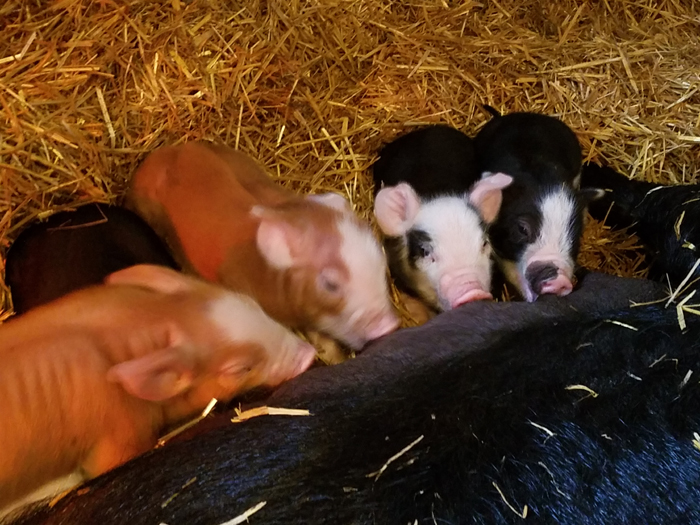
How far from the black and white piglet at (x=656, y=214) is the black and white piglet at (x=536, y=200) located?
5.8 inches

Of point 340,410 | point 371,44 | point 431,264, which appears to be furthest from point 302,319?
point 371,44

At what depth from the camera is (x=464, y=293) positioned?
2035 millimetres

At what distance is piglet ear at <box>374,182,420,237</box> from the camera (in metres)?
2.19

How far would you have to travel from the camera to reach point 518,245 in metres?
2.27

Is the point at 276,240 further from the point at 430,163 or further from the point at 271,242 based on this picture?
the point at 430,163

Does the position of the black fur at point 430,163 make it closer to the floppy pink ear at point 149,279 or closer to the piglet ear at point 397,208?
the piglet ear at point 397,208

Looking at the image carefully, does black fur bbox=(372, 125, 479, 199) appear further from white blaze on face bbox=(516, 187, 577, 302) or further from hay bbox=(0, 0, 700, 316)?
white blaze on face bbox=(516, 187, 577, 302)

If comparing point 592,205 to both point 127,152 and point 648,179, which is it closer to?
point 648,179

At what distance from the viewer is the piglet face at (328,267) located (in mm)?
1883

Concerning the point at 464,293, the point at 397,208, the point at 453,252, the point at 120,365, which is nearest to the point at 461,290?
the point at 464,293

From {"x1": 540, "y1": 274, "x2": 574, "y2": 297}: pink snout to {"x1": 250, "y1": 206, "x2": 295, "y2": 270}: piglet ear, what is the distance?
82cm

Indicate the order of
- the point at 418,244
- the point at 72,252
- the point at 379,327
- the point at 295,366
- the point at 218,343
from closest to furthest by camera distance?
the point at 218,343 < the point at 295,366 < the point at 72,252 < the point at 379,327 < the point at 418,244

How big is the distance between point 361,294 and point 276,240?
0.30 metres

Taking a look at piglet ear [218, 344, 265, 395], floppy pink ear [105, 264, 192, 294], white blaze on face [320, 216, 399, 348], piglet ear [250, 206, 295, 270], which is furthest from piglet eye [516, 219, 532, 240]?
floppy pink ear [105, 264, 192, 294]
